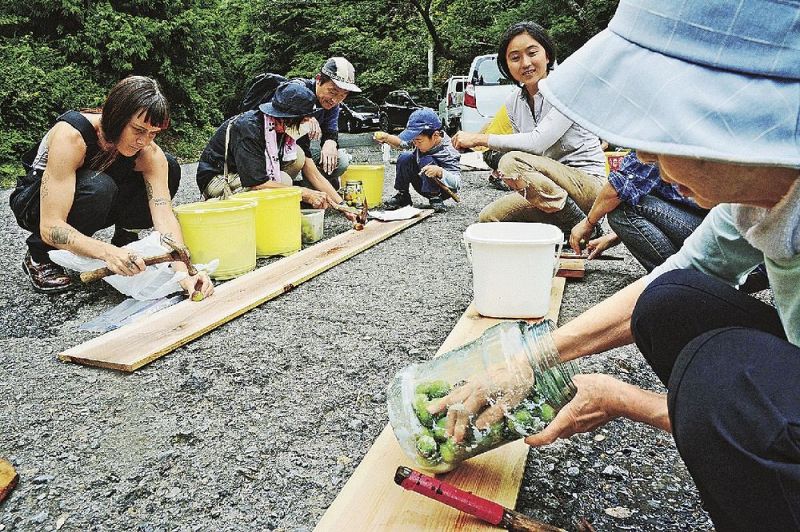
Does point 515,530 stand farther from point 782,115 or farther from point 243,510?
point 782,115

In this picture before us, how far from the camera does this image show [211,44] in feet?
38.0

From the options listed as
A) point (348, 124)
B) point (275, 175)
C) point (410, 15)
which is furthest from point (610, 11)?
point (275, 175)

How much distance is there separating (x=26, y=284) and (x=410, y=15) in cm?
1965

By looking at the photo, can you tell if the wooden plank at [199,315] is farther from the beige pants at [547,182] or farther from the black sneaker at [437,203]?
the black sneaker at [437,203]

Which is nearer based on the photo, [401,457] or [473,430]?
[473,430]

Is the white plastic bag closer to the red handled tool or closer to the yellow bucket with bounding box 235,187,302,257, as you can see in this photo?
the yellow bucket with bounding box 235,187,302,257

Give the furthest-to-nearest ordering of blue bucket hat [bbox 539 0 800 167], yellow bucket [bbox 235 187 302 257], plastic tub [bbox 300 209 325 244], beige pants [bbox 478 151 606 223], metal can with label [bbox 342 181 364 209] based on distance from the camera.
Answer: metal can with label [bbox 342 181 364 209] → plastic tub [bbox 300 209 325 244] → yellow bucket [bbox 235 187 302 257] → beige pants [bbox 478 151 606 223] → blue bucket hat [bbox 539 0 800 167]

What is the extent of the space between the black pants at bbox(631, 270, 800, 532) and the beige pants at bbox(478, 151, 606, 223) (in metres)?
2.28

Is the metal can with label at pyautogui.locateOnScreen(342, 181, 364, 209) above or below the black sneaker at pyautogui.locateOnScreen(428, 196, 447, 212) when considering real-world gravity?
above

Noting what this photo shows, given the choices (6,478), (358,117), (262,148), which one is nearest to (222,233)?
(262,148)

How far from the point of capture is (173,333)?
2.34m

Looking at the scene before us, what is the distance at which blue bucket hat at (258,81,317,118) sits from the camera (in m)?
3.88

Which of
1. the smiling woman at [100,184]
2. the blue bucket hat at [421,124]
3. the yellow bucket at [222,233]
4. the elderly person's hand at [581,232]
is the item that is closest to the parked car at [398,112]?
the blue bucket hat at [421,124]

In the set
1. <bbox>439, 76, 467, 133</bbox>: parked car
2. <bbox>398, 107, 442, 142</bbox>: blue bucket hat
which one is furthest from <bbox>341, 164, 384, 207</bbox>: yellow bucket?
<bbox>439, 76, 467, 133</bbox>: parked car
